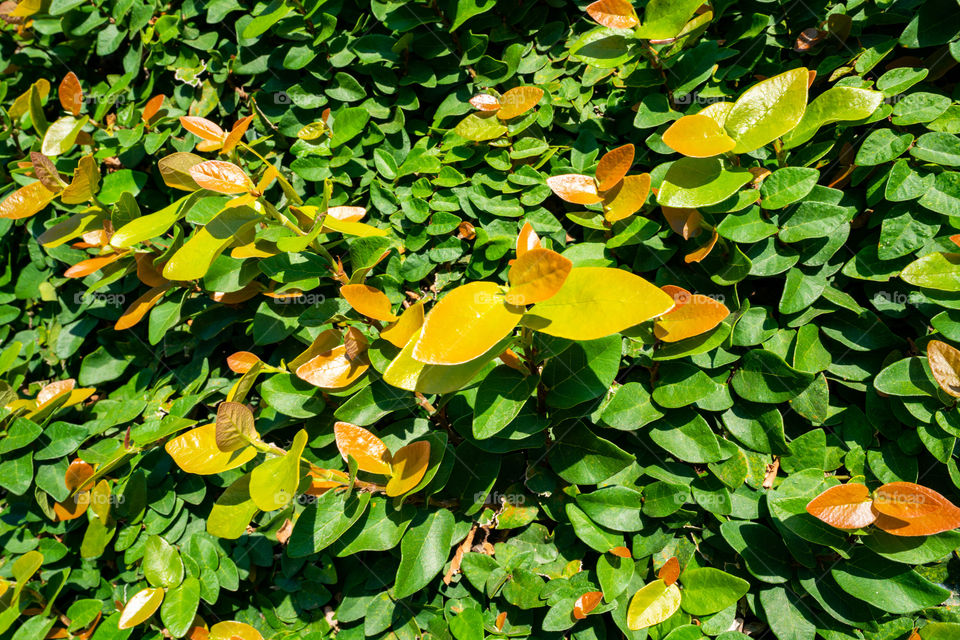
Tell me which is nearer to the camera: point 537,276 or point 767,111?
point 537,276

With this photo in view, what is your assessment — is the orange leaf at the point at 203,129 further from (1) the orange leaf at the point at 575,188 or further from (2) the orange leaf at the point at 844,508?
(2) the orange leaf at the point at 844,508

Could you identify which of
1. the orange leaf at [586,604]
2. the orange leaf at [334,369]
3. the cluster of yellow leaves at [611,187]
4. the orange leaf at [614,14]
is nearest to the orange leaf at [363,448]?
the orange leaf at [334,369]

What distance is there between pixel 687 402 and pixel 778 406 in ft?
0.98

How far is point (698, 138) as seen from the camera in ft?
4.06

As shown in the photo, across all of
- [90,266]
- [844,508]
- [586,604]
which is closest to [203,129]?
[90,266]

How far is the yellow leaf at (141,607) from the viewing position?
1516 millimetres

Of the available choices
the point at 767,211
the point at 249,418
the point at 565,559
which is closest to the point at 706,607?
the point at 565,559

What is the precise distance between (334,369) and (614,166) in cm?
87

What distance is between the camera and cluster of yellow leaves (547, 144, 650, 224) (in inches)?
56.0

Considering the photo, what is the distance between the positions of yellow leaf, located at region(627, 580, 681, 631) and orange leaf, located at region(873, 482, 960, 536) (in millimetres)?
473

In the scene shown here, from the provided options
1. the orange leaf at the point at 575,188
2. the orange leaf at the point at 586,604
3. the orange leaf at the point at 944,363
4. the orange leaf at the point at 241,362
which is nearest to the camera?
the orange leaf at the point at 944,363

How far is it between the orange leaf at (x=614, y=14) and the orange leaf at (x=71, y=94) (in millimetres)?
1808

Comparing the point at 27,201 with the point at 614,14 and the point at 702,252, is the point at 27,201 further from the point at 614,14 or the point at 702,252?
the point at 702,252

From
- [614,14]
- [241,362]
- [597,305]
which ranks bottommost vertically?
[241,362]
